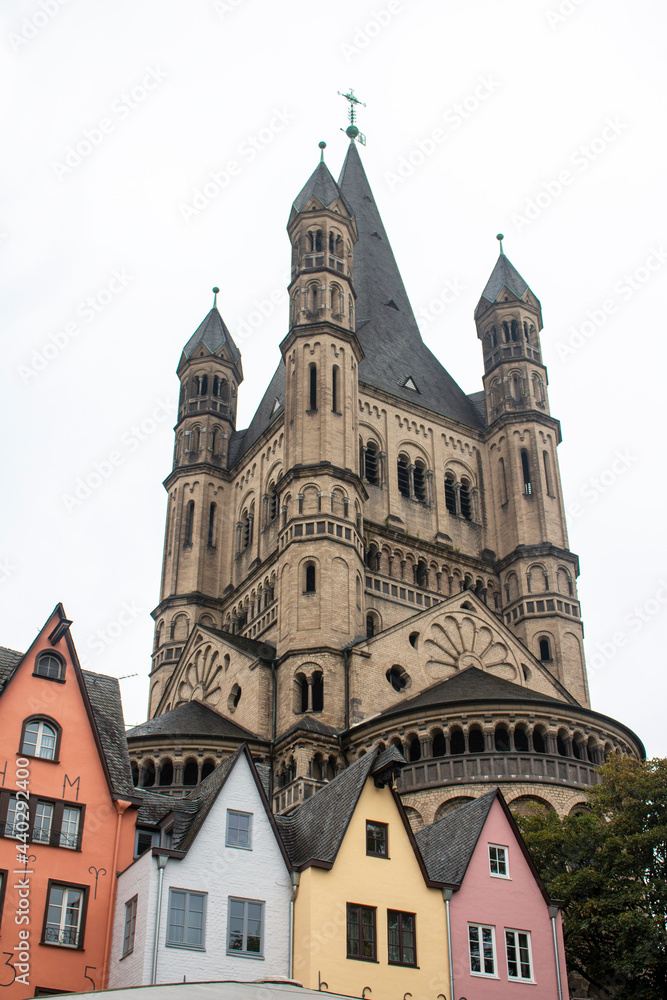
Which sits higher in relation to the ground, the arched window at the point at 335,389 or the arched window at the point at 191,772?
the arched window at the point at 335,389

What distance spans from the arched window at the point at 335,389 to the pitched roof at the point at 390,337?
6.18m

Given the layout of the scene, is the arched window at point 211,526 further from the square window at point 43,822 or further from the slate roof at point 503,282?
the square window at point 43,822

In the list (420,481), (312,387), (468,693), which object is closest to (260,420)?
(420,481)

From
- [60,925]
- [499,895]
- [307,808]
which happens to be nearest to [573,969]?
[499,895]

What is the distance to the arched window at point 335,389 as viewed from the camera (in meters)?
59.8

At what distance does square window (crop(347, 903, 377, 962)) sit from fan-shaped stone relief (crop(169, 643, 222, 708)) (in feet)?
95.0

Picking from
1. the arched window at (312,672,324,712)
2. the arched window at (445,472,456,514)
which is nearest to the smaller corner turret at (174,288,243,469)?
the arched window at (445,472,456,514)

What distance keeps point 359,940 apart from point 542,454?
141ft

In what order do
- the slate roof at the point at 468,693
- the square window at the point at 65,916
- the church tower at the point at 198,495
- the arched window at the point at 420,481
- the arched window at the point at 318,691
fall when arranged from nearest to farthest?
the square window at the point at 65,916, the slate roof at the point at 468,693, the arched window at the point at 318,691, the arched window at the point at 420,481, the church tower at the point at 198,495

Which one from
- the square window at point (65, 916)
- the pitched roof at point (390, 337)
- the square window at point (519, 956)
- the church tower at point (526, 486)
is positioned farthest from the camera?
the pitched roof at point (390, 337)

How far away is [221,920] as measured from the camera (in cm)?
2689

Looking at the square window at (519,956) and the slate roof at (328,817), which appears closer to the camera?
the square window at (519,956)

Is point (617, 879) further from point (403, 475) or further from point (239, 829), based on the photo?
point (403, 475)

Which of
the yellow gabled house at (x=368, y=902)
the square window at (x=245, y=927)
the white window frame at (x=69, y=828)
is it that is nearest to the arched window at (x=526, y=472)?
the yellow gabled house at (x=368, y=902)
